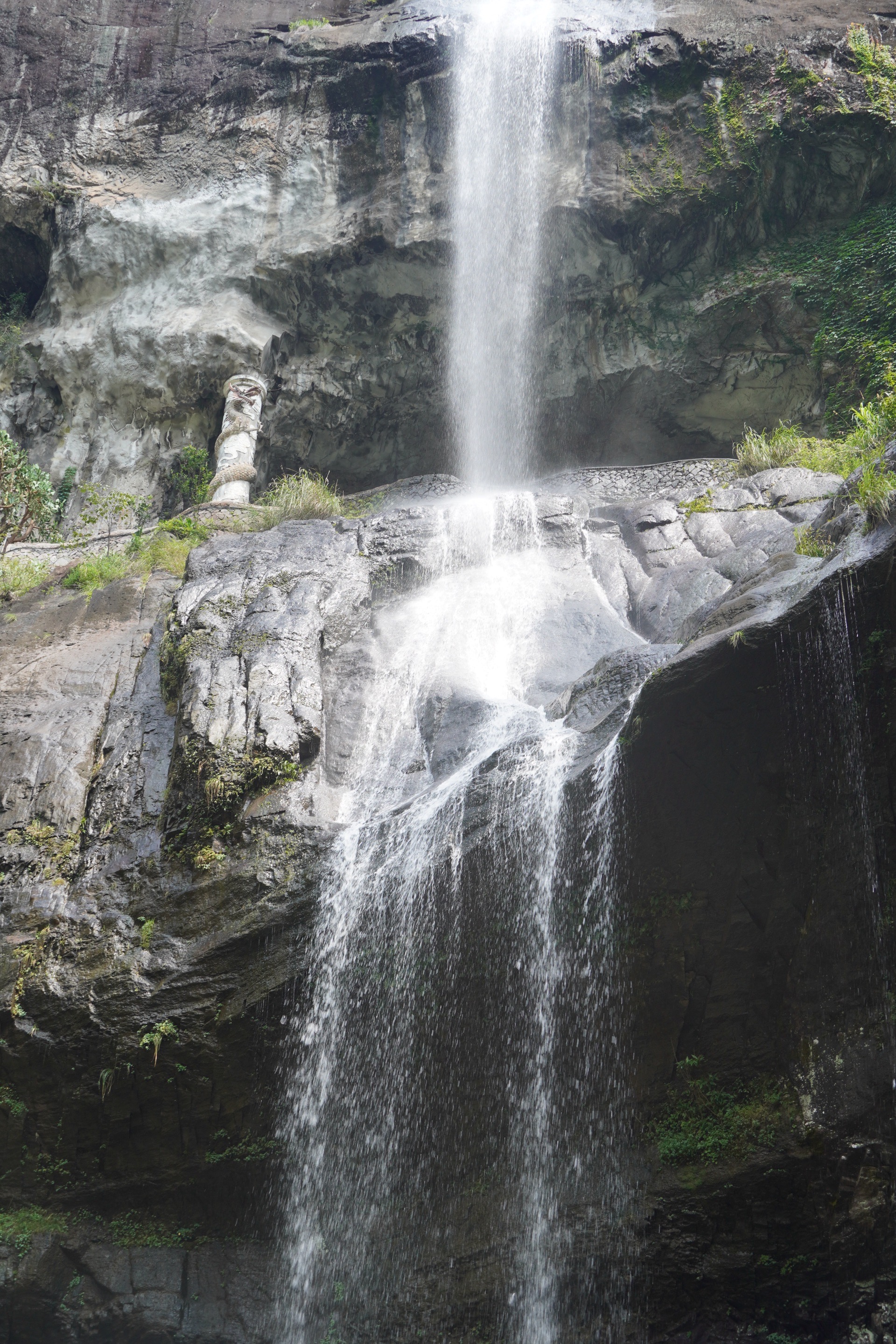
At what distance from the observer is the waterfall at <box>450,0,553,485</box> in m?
19.0

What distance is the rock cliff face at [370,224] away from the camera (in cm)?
1809

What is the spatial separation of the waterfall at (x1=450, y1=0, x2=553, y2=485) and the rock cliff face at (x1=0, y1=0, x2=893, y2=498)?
35cm

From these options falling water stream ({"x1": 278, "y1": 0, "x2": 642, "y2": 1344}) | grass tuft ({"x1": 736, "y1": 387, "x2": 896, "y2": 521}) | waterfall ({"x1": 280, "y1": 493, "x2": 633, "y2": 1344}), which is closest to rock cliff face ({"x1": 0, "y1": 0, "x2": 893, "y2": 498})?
grass tuft ({"x1": 736, "y1": 387, "x2": 896, "y2": 521})

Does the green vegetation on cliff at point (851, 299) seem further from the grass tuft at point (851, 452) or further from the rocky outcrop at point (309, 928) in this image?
the rocky outcrop at point (309, 928)

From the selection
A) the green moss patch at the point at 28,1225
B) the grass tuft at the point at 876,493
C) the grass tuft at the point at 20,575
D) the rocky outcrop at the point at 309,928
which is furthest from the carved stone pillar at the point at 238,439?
the grass tuft at the point at 876,493

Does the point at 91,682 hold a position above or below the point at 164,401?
below

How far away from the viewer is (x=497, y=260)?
18969 mm

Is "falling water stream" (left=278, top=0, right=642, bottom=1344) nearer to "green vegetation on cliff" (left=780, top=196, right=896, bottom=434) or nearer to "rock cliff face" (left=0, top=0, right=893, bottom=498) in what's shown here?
"green vegetation on cliff" (left=780, top=196, right=896, bottom=434)

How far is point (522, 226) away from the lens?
19.0m

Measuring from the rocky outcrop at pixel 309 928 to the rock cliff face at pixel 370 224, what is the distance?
8801 mm

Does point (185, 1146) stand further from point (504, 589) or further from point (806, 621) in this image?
point (504, 589)

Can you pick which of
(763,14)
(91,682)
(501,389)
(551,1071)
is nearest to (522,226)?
(501,389)

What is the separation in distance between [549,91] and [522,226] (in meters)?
3.19

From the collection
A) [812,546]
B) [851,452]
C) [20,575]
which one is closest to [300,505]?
[20,575]
